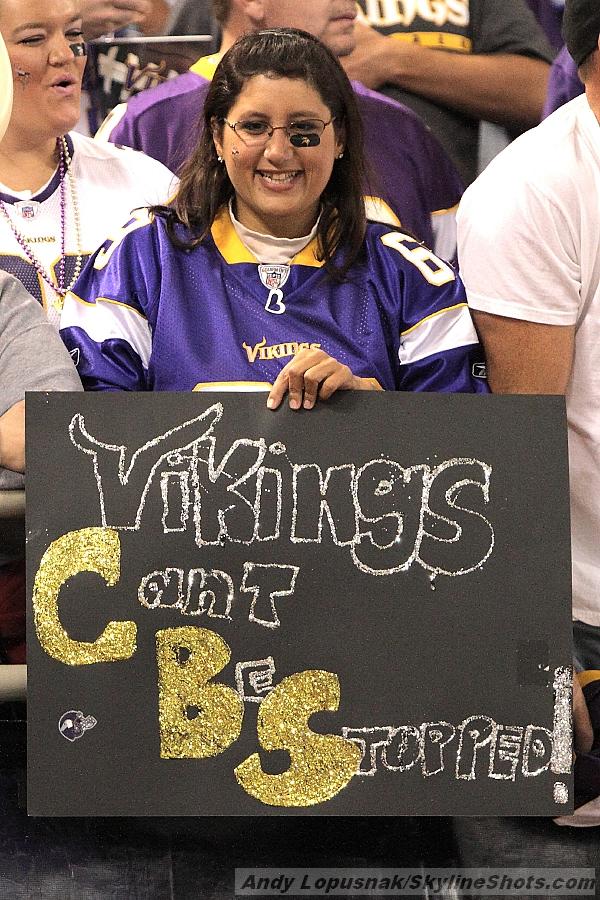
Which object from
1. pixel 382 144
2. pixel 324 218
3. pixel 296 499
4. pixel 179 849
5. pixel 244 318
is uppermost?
pixel 382 144

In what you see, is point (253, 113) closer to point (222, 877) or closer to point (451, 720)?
point (451, 720)

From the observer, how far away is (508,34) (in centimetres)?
185

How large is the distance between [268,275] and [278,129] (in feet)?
0.58

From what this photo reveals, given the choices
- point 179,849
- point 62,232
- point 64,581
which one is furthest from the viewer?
point 62,232

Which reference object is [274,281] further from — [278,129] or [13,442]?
[13,442]

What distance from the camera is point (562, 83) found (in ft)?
6.02

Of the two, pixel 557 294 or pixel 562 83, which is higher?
pixel 562 83

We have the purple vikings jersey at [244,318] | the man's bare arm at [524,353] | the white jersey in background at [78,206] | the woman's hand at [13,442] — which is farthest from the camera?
the white jersey in background at [78,206]

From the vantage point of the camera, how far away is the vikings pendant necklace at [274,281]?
156cm

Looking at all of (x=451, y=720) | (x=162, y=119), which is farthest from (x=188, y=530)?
(x=162, y=119)

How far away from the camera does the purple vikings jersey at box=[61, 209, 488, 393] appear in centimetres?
151

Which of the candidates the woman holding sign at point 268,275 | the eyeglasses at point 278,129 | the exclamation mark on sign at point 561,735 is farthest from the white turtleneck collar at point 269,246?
the exclamation mark on sign at point 561,735

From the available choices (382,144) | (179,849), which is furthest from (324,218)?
(179,849)

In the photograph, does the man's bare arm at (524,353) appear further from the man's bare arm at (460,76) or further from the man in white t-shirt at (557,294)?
the man's bare arm at (460,76)
